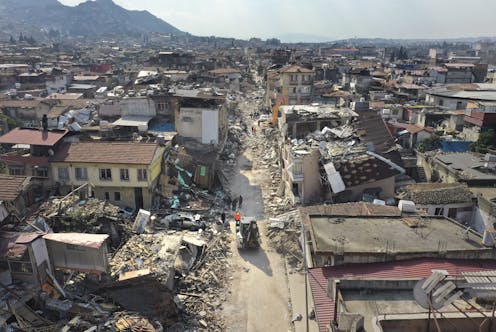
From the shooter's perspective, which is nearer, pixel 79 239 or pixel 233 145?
pixel 79 239

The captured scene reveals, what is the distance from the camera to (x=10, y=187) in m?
20.7

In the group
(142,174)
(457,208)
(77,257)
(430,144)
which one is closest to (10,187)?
(77,257)

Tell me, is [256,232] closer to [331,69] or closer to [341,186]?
[341,186]

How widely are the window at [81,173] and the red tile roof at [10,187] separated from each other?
4.73 metres

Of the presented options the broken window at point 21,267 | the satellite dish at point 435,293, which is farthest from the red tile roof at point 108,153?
the satellite dish at point 435,293

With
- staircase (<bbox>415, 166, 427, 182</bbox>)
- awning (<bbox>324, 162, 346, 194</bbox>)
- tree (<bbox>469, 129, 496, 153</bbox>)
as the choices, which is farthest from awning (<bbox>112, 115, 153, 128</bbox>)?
tree (<bbox>469, 129, 496, 153</bbox>)

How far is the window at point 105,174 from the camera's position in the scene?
25.9 m

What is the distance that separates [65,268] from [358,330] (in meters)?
14.0

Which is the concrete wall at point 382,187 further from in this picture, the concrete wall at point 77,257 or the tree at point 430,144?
the concrete wall at point 77,257

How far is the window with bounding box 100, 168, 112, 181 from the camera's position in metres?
25.9

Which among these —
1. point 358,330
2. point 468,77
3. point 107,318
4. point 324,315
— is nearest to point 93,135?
point 107,318

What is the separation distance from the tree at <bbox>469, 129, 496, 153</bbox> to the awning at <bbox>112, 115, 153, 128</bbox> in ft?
87.0

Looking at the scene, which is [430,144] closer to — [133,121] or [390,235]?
[390,235]

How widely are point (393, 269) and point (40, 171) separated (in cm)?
2274
